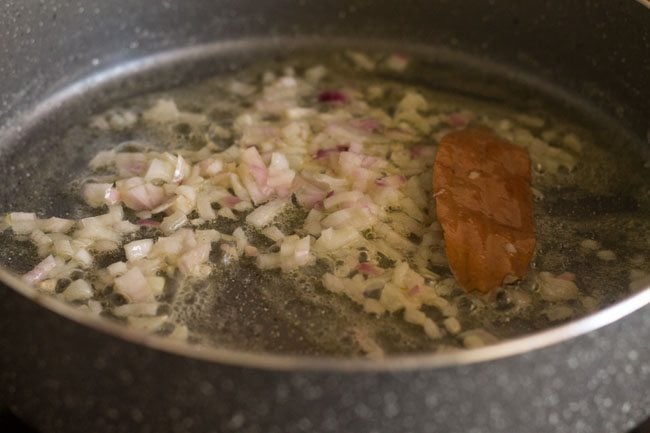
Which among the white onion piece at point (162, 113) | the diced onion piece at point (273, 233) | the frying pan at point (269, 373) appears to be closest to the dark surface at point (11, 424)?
the frying pan at point (269, 373)

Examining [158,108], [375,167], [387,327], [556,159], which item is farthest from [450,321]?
[158,108]

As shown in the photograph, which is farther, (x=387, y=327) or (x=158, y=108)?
(x=158, y=108)

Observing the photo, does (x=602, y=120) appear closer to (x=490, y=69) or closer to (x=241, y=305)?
(x=490, y=69)

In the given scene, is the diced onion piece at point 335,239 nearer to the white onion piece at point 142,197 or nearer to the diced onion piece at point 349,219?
the diced onion piece at point 349,219

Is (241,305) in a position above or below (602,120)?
below

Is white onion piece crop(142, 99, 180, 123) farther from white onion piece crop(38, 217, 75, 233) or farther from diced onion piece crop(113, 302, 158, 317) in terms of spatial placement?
diced onion piece crop(113, 302, 158, 317)
